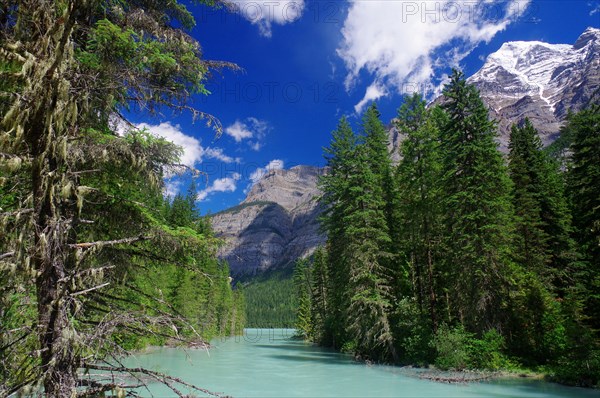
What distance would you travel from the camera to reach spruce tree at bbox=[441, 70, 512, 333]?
22.8 meters

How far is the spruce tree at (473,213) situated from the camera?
22812 millimetres

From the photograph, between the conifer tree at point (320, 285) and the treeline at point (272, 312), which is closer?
the conifer tree at point (320, 285)

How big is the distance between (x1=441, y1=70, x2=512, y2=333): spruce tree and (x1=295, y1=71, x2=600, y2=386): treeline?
81 mm

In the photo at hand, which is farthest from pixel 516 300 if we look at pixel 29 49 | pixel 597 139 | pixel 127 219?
pixel 29 49

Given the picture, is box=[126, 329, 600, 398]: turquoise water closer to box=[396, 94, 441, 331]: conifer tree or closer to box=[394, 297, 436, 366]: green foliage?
box=[394, 297, 436, 366]: green foliage

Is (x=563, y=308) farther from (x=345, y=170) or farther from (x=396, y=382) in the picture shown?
(x=345, y=170)

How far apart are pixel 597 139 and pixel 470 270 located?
34.6ft

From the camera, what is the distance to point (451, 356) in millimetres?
22594

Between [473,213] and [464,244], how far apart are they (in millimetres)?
2087

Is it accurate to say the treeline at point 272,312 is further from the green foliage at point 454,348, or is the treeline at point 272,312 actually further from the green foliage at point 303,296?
the green foliage at point 454,348

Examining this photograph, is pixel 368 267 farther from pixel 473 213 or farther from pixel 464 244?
pixel 473 213

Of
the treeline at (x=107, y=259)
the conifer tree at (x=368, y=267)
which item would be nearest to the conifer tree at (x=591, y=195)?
the conifer tree at (x=368, y=267)

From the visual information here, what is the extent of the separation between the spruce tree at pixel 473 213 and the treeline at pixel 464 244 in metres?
0.08

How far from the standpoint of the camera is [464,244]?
23828 millimetres
